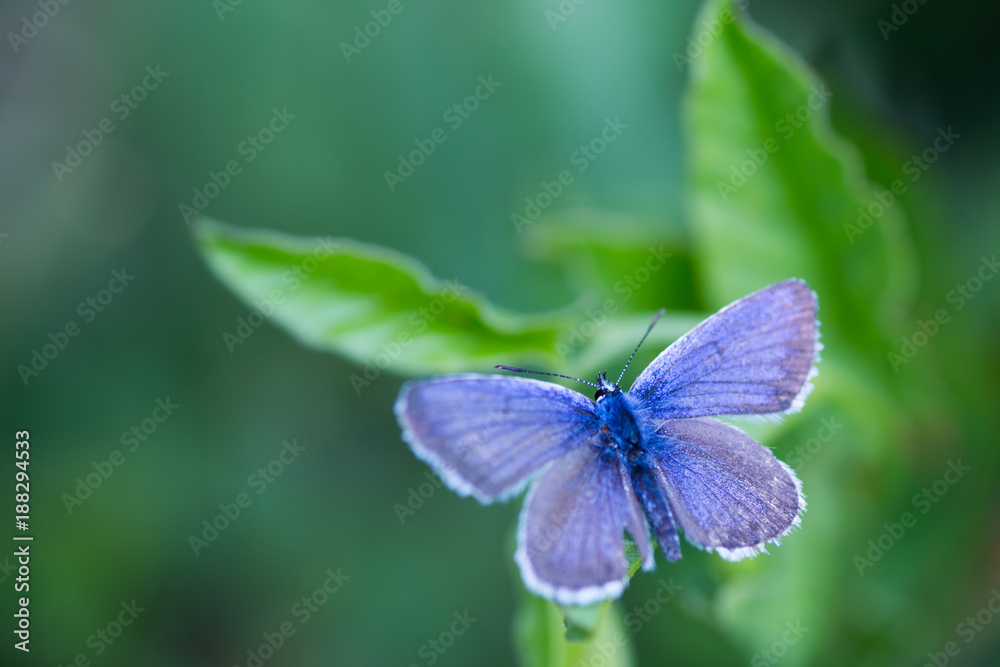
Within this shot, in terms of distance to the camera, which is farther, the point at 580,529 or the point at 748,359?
the point at 748,359

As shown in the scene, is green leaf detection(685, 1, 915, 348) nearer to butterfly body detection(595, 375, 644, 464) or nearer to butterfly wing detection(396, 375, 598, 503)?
butterfly body detection(595, 375, 644, 464)

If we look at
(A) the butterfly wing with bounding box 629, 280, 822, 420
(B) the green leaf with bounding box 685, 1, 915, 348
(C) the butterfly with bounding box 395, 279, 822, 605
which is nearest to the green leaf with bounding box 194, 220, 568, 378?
(C) the butterfly with bounding box 395, 279, 822, 605

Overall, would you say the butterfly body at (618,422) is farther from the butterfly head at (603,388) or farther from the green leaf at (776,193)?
the green leaf at (776,193)

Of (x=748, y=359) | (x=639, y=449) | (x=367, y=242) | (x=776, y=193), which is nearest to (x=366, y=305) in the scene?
(x=639, y=449)

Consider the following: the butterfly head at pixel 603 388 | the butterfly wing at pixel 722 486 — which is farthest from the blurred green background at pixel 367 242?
the butterfly wing at pixel 722 486

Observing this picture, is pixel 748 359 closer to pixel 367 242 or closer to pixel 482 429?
pixel 482 429

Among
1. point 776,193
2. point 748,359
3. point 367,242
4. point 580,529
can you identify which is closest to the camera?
point 580,529

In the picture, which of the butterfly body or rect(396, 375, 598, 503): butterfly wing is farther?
the butterfly body
